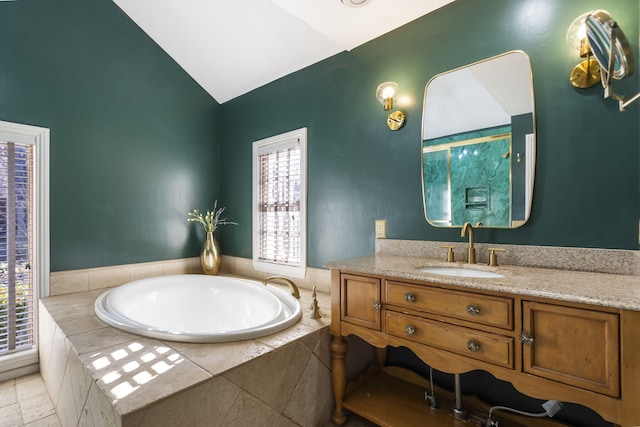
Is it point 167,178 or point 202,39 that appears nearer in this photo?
point 202,39

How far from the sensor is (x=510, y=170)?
168 centimetres

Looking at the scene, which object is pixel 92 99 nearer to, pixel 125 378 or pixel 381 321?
pixel 125 378

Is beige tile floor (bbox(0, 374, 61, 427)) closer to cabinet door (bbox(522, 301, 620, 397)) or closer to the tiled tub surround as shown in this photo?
the tiled tub surround

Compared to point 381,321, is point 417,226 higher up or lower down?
higher up

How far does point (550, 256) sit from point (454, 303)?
2.15ft

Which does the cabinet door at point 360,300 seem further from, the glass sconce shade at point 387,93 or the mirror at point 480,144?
the glass sconce shade at point 387,93

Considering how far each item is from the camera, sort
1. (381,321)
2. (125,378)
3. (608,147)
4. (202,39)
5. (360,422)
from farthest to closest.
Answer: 1. (202,39)
2. (360,422)
3. (381,321)
4. (608,147)
5. (125,378)

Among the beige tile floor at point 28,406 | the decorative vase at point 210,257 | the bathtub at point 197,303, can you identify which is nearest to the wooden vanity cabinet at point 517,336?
the bathtub at point 197,303

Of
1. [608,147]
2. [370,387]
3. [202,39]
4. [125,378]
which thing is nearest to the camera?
[125,378]

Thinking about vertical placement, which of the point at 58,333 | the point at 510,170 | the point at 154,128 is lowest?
the point at 58,333

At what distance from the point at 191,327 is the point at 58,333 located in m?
0.87

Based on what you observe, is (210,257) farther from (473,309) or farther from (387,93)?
(473,309)

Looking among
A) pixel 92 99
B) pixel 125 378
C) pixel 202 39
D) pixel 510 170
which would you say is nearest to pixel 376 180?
pixel 510 170

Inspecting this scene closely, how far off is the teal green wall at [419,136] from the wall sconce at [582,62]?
0.04 meters
